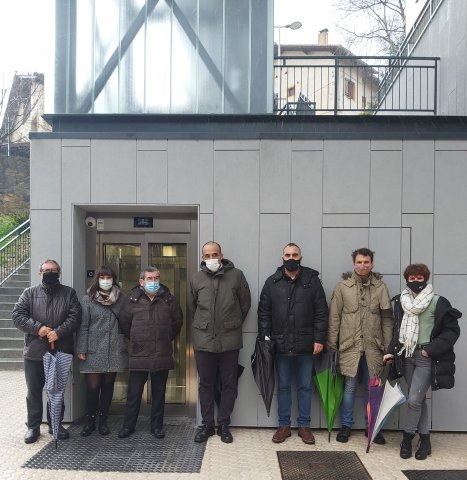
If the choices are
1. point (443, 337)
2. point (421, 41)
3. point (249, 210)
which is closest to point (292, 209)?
point (249, 210)

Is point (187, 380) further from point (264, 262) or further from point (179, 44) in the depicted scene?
point (179, 44)

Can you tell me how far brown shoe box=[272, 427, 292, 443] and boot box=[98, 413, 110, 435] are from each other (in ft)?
5.59

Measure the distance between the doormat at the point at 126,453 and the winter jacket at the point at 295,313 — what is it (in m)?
1.29

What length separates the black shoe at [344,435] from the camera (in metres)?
5.43

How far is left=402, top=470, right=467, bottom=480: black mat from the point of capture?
14.9ft

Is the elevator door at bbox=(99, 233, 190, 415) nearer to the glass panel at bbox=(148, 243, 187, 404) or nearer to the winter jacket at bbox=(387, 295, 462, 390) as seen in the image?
the glass panel at bbox=(148, 243, 187, 404)

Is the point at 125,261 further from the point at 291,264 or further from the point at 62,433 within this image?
the point at 291,264

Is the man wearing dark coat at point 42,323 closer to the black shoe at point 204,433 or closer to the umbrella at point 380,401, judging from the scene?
the black shoe at point 204,433

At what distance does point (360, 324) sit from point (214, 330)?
4.68 feet

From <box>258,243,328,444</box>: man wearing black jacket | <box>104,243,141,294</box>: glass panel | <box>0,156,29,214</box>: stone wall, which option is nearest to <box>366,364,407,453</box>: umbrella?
<box>258,243,328,444</box>: man wearing black jacket

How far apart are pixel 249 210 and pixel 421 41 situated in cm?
629

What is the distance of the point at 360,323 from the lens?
17.5 feet

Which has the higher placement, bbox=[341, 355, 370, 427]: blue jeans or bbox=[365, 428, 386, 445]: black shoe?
bbox=[341, 355, 370, 427]: blue jeans

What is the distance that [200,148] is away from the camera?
586 centimetres
